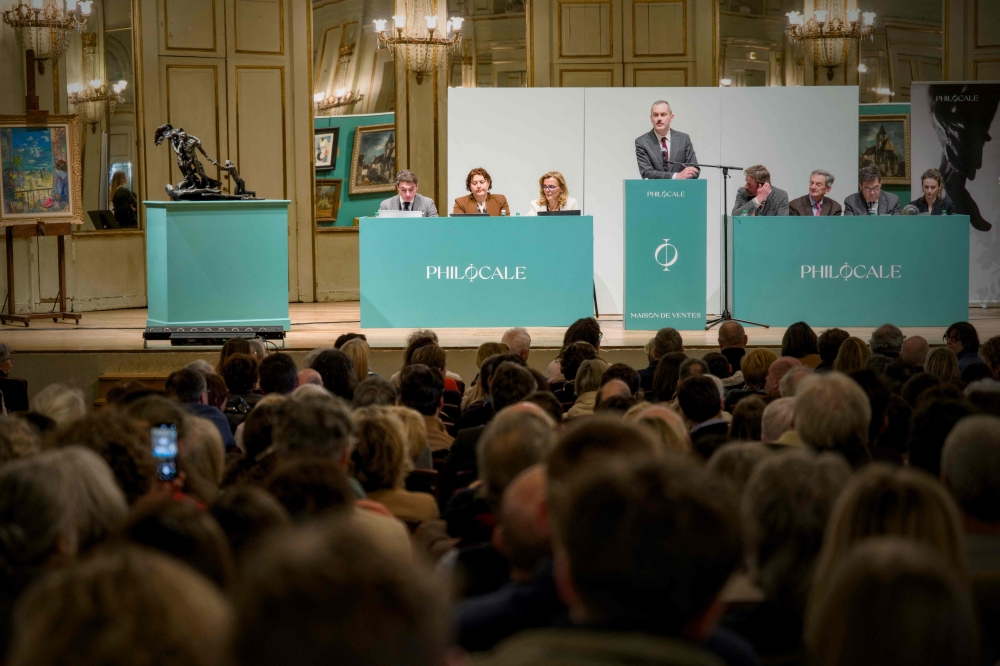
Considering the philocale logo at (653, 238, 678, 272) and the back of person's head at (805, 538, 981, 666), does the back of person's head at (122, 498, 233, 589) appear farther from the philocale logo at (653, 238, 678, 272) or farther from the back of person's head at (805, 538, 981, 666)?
the philocale logo at (653, 238, 678, 272)

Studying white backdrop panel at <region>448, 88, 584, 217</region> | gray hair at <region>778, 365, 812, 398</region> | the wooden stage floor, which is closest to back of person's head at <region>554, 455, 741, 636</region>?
gray hair at <region>778, 365, 812, 398</region>

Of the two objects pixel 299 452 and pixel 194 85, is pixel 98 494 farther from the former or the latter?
pixel 194 85

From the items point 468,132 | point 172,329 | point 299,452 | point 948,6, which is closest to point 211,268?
point 172,329

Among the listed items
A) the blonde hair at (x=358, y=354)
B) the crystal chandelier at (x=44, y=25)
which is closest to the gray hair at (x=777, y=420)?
the blonde hair at (x=358, y=354)

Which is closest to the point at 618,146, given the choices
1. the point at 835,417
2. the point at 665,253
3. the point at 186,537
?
the point at 665,253

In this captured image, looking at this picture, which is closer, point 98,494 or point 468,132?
point 98,494

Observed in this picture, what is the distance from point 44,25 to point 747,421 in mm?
8577

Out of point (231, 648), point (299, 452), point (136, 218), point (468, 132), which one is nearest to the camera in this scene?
point (231, 648)

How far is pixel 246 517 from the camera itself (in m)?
1.80

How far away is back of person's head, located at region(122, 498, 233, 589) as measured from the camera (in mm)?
1533

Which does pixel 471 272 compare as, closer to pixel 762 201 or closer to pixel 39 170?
pixel 762 201

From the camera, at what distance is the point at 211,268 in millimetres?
7379

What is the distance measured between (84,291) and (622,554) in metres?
10.3

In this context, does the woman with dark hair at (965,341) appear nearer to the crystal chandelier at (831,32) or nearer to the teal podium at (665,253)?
the teal podium at (665,253)
